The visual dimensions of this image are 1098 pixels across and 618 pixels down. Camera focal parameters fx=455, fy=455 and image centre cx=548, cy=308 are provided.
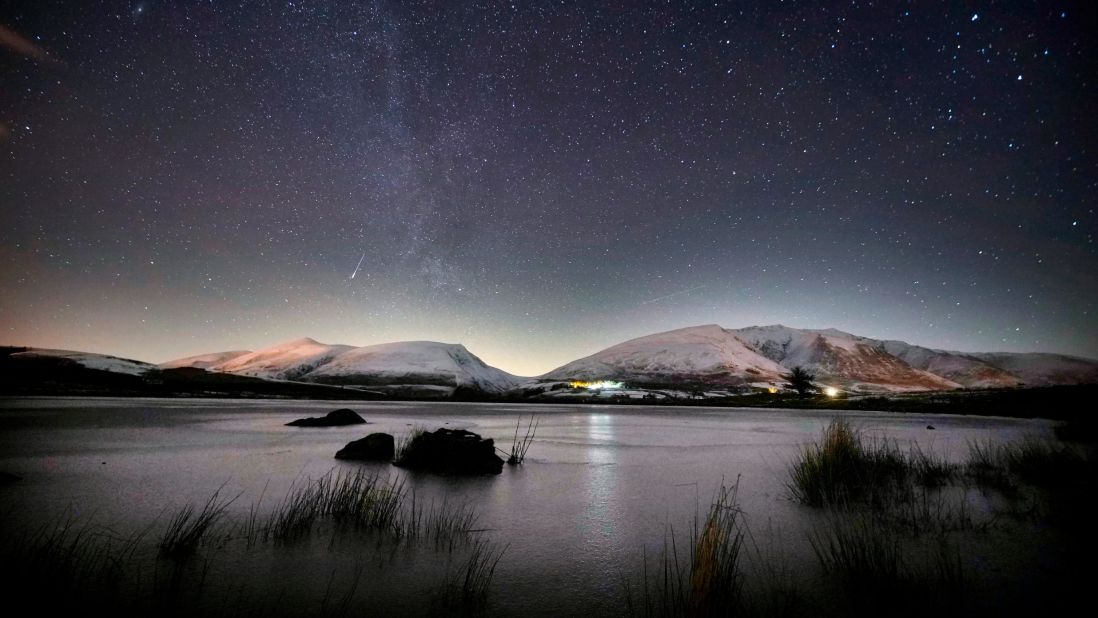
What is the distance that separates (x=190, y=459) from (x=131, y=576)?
510 inches

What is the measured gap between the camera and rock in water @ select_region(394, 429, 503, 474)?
13.9 meters

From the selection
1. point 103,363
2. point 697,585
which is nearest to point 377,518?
point 697,585

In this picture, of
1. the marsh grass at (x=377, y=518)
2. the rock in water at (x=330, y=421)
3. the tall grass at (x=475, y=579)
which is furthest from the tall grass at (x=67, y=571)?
the rock in water at (x=330, y=421)

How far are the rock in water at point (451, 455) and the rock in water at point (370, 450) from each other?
133 cm

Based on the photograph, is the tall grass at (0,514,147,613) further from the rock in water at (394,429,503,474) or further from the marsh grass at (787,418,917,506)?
the marsh grass at (787,418,917,506)

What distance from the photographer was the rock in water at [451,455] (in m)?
13.9

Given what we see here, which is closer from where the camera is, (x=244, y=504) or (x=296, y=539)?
(x=296, y=539)

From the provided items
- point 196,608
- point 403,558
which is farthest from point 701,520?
point 196,608

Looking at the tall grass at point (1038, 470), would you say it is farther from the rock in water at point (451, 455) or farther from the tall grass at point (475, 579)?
the rock in water at point (451, 455)

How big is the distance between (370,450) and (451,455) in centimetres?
403

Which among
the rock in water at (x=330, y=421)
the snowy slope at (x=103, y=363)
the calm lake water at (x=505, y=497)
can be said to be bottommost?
the rock in water at (x=330, y=421)

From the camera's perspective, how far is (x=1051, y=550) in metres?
6.45

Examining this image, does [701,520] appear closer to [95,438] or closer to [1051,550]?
[1051,550]

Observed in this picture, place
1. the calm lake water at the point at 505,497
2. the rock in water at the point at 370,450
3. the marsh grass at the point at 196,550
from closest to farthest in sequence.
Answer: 1. the marsh grass at the point at 196,550
2. the calm lake water at the point at 505,497
3. the rock in water at the point at 370,450
